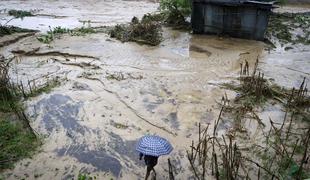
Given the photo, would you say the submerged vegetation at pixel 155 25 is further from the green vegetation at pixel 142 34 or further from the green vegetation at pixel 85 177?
the green vegetation at pixel 85 177

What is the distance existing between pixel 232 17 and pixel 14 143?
7.55m

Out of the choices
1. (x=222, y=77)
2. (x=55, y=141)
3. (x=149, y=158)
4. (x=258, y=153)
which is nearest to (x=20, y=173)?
(x=55, y=141)

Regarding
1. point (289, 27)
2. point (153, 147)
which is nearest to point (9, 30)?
point (153, 147)

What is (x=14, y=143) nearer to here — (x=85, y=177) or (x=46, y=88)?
(x=85, y=177)

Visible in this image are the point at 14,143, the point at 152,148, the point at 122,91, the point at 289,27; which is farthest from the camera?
the point at 289,27

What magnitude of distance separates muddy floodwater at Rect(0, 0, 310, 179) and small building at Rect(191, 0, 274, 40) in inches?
12.5

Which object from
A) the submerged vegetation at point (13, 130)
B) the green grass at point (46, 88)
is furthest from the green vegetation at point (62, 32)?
the submerged vegetation at point (13, 130)

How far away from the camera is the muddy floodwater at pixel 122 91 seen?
4.77m

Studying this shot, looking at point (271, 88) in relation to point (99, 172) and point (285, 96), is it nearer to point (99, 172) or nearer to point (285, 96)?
point (285, 96)

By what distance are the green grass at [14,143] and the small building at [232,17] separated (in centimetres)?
695

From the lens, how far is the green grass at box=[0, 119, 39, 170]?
4.62 m

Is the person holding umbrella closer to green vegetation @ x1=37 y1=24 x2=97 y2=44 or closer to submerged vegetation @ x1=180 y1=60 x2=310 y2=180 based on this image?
submerged vegetation @ x1=180 y1=60 x2=310 y2=180

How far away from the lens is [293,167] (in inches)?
165

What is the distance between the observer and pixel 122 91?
687 cm
